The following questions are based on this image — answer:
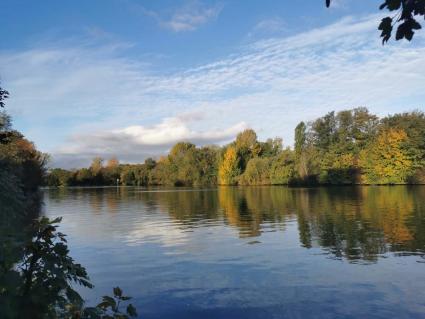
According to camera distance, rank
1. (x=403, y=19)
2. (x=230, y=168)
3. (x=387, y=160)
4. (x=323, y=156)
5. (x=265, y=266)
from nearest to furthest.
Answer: (x=403, y=19) < (x=265, y=266) < (x=387, y=160) < (x=323, y=156) < (x=230, y=168)

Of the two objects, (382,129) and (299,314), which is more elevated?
(382,129)

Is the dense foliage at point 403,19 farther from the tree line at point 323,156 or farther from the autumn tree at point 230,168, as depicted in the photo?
the autumn tree at point 230,168

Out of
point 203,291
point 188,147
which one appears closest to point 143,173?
point 188,147

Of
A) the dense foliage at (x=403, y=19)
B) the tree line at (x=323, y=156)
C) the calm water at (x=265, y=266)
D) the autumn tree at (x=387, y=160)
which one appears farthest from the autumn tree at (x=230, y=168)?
the dense foliage at (x=403, y=19)

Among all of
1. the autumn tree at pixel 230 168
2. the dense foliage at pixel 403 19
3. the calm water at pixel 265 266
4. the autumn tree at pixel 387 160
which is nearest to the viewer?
the dense foliage at pixel 403 19

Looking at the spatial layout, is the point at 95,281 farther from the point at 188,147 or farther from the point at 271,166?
the point at 188,147

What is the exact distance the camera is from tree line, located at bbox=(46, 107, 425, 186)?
278 feet

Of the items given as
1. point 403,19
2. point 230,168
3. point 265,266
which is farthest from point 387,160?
point 403,19

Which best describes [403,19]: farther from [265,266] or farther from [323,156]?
[323,156]

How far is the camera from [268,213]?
3641 cm

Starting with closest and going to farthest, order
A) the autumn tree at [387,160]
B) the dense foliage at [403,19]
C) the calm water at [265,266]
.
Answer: the dense foliage at [403,19], the calm water at [265,266], the autumn tree at [387,160]

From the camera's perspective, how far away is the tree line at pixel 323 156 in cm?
8481

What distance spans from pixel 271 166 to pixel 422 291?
91259 millimetres

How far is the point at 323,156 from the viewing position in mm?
95375
